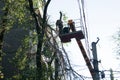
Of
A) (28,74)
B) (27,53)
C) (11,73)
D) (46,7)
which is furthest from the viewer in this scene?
(11,73)

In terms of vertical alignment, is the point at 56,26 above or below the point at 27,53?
above

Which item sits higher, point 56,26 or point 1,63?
point 56,26

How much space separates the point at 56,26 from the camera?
2375 cm

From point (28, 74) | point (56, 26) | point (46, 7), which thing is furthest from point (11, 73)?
point (46, 7)

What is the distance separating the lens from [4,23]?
2208 cm

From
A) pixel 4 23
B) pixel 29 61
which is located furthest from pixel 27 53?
pixel 4 23

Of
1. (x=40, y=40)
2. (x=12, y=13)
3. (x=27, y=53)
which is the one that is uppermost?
(x=12, y=13)

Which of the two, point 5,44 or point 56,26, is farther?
point 5,44

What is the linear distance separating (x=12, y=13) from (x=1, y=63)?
27.8ft

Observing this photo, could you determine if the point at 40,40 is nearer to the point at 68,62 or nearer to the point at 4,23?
the point at 4,23

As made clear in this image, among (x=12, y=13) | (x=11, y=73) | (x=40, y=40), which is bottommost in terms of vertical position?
(x=11, y=73)

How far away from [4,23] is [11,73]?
29.3 ft

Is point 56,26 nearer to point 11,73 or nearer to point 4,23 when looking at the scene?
point 4,23

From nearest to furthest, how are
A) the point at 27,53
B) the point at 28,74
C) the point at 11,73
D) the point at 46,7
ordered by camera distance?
the point at 46,7
the point at 28,74
the point at 27,53
the point at 11,73
